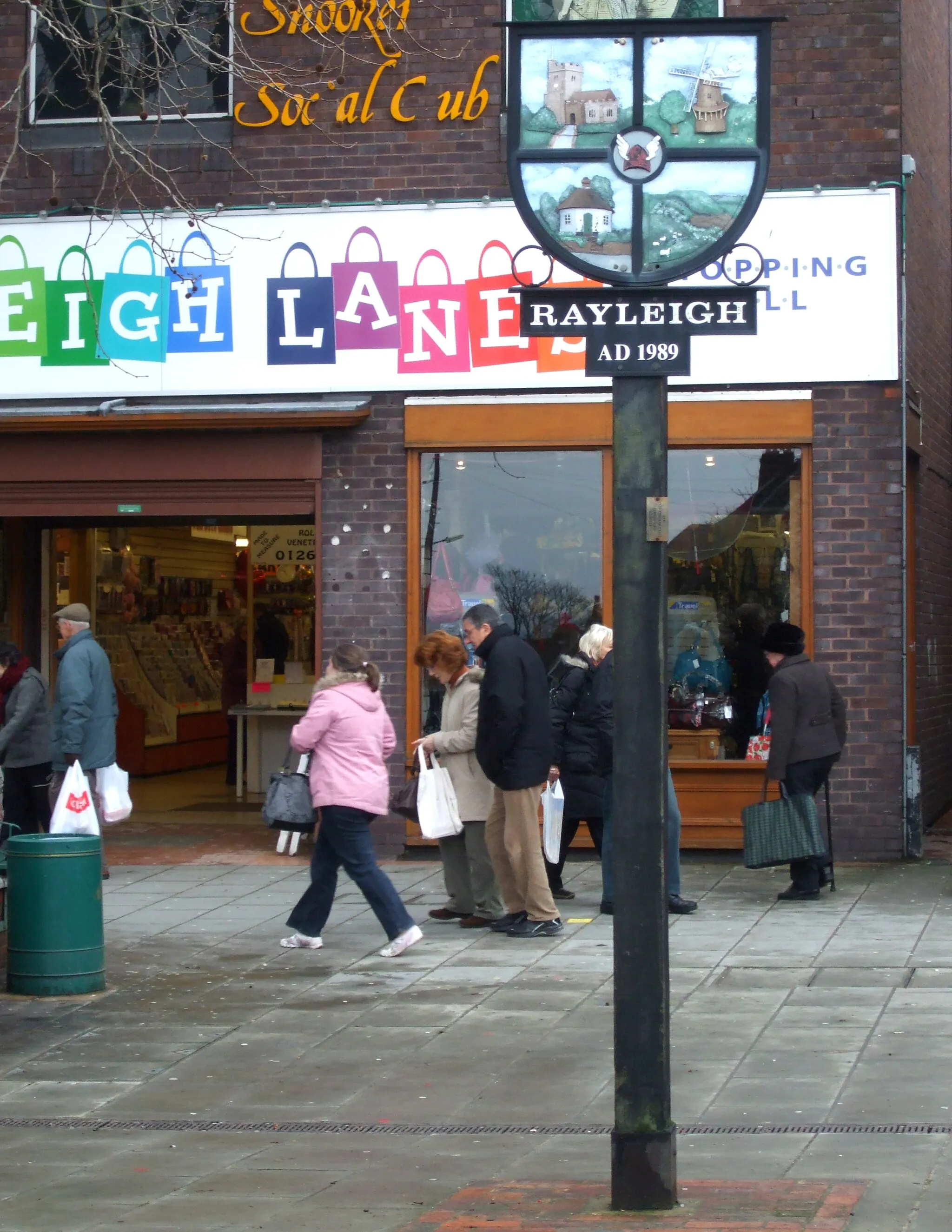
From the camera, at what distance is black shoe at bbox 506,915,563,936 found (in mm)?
9922

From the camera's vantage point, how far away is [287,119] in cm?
1314

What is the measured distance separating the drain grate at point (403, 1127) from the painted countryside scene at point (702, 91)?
11.4 feet

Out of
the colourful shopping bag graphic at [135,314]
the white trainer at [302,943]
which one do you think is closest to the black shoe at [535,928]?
the white trainer at [302,943]

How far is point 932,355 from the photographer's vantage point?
48.3ft

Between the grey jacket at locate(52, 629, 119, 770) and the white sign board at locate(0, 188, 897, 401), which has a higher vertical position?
the white sign board at locate(0, 188, 897, 401)

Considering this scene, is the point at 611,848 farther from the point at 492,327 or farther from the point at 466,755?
the point at 492,327

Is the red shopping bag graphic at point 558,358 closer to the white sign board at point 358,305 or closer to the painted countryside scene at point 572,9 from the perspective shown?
the white sign board at point 358,305

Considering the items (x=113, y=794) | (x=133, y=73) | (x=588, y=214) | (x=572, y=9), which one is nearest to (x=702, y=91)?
(x=588, y=214)

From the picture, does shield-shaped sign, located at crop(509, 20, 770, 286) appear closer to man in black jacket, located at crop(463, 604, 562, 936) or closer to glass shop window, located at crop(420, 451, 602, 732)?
man in black jacket, located at crop(463, 604, 562, 936)

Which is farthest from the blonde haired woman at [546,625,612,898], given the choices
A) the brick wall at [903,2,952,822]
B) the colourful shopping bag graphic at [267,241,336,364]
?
the brick wall at [903,2,952,822]

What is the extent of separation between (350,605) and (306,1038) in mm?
5667

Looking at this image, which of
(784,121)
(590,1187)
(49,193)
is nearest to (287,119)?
(49,193)

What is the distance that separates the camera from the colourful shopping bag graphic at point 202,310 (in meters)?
13.1

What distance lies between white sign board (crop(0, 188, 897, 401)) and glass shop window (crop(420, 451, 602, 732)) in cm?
65
